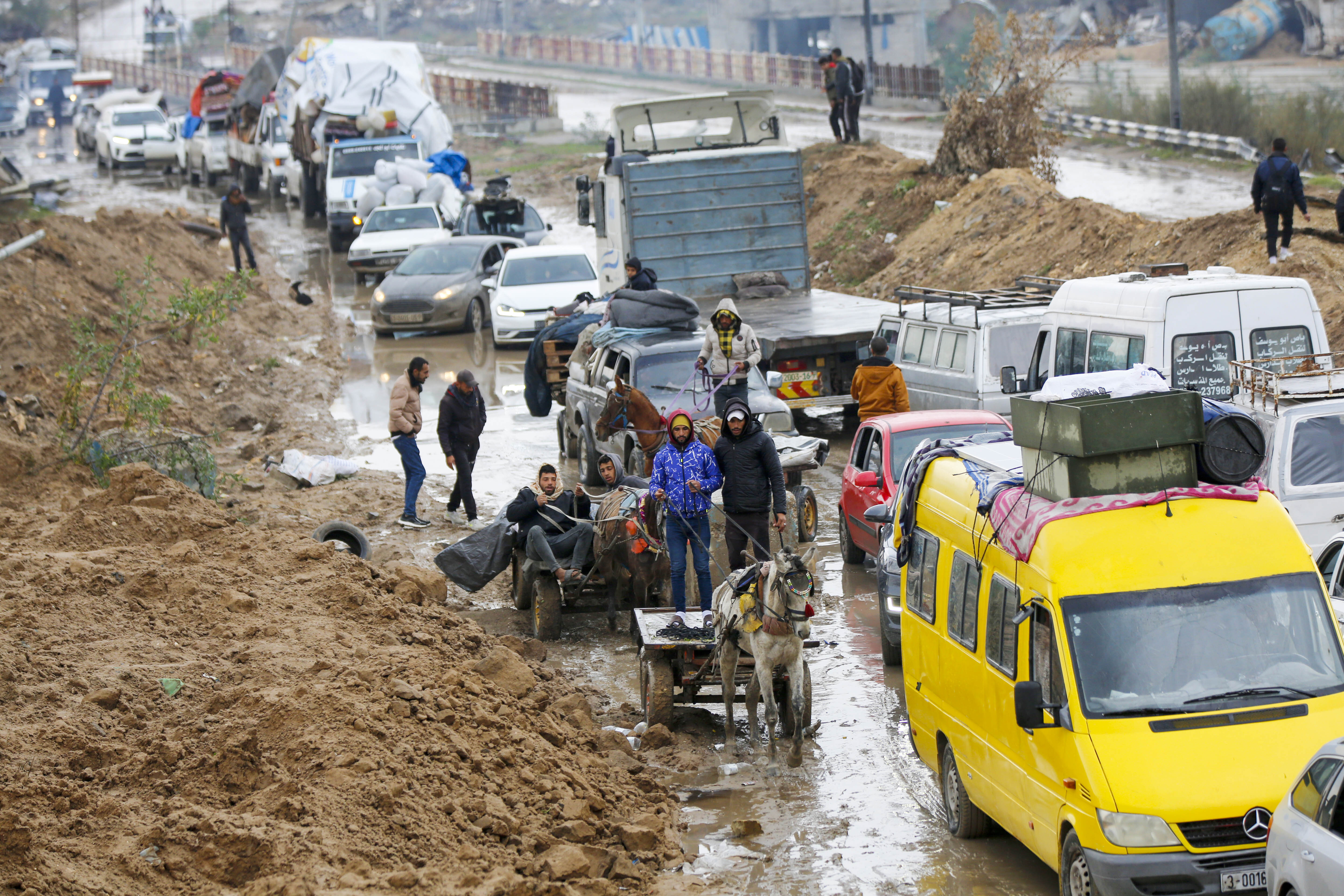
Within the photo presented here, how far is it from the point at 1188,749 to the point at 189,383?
57.9ft

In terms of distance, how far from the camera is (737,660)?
30.5 feet

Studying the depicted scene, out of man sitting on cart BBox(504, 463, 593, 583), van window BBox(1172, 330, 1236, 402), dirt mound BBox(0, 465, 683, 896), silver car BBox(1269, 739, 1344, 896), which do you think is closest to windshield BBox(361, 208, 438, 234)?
man sitting on cart BBox(504, 463, 593, 583)

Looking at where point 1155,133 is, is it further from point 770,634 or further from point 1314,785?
point 1314,785

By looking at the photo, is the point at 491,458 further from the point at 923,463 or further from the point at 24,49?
the point at 24,49

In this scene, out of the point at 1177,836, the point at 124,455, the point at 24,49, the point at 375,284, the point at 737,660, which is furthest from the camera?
the point at 24,49

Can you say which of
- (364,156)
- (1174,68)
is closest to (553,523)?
(1174,68)

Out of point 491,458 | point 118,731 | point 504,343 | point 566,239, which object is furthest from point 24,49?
point 118,731

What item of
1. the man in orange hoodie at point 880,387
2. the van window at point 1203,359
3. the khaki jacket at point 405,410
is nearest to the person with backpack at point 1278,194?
the man in orange hoodie at point 880,387

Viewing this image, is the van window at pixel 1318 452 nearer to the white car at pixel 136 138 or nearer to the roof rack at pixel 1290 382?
the roof rack at pixel 1290 382

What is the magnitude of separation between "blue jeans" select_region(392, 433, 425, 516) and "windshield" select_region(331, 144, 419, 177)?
21584 mm

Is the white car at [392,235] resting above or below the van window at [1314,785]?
above

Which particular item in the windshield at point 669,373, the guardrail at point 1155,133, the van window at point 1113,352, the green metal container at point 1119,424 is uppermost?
the guardrail at point 1155,133

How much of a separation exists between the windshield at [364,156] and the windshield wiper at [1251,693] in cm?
3112

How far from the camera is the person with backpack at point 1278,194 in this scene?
58.6 feet
